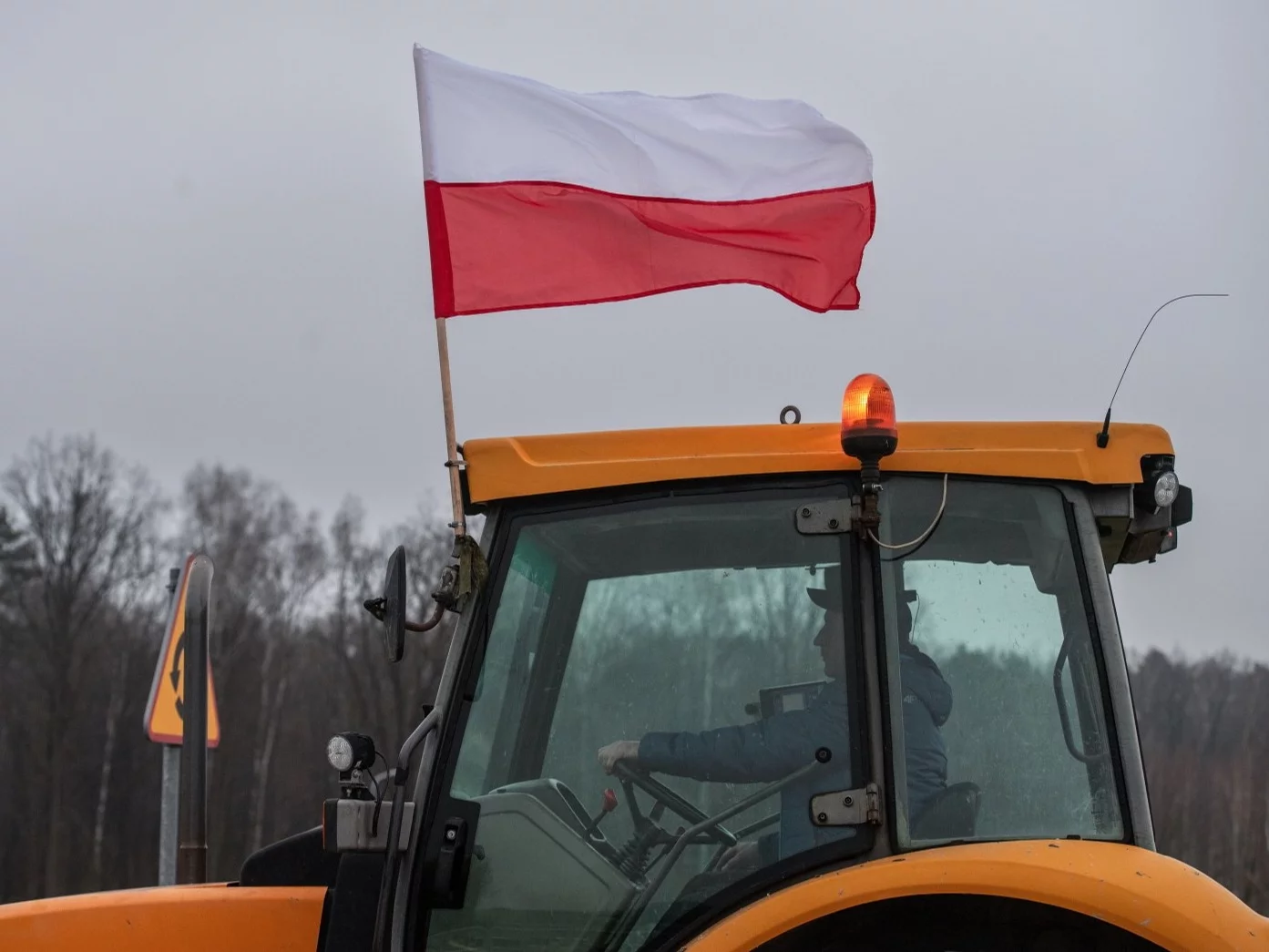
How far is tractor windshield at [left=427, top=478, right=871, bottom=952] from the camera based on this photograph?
2963mm

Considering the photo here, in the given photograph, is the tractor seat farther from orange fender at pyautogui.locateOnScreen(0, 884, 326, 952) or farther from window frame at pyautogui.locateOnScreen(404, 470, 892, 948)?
orange fender at pyautogui.locateOnScreen(0, 884, 326, 952)

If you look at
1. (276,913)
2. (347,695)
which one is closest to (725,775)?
(276,913)

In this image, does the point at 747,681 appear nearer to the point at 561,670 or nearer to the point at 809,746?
the point at 809,746

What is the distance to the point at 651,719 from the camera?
3.05 m

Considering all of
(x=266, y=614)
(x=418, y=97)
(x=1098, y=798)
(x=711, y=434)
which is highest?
(x=266, y=614)

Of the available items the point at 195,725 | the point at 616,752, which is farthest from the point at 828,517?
the point at 195,725

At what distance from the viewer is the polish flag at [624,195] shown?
12.5ft

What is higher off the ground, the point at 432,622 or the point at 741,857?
the point at 432,622

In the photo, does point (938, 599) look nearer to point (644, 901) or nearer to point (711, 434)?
point (711, 434)

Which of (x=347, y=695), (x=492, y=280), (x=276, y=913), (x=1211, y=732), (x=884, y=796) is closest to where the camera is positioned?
(x=884, y=796)

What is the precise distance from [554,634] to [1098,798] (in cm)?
122

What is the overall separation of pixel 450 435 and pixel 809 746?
1087mm

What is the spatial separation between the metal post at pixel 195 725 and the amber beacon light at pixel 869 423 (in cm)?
196

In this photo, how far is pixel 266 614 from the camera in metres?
38.9
